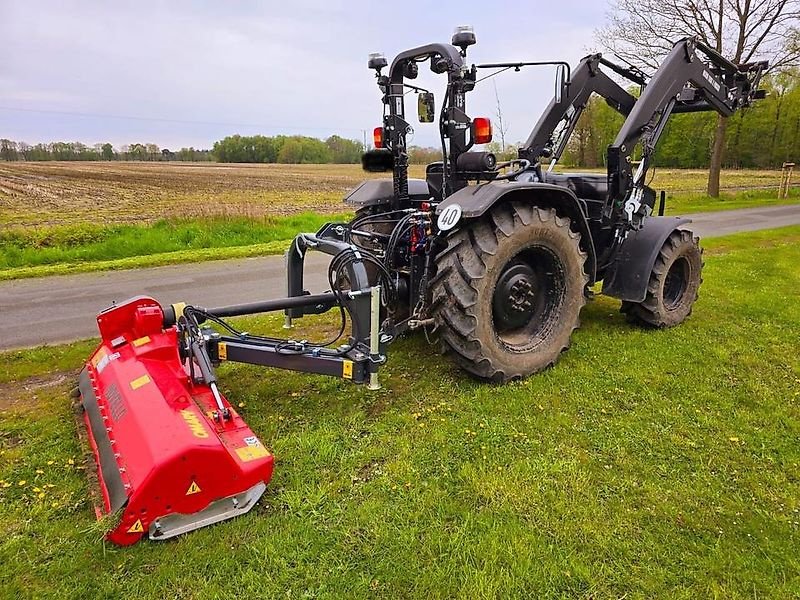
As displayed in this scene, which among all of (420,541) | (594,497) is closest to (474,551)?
(420,541)

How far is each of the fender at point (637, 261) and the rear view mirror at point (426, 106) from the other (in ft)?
6.75

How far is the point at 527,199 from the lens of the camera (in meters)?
4.01

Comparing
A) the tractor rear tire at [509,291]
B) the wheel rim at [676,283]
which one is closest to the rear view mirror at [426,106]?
the tractor rear tire at [509,291]

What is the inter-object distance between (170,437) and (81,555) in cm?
55

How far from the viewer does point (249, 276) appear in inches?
303

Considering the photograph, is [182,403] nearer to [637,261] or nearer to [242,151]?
[637,261]

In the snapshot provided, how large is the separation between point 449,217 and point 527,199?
765mm

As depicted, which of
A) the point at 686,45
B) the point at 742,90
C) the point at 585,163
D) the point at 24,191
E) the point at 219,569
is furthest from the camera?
the point at 24,191

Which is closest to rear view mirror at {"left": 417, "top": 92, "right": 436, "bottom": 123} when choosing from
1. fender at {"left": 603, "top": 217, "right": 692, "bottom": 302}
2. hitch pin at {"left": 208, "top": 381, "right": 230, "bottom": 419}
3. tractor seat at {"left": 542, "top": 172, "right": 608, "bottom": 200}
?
tractor seat at {"left": 542, "top": 172, "right": 608, "bottom": 200}

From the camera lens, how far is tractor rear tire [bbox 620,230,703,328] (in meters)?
4.93

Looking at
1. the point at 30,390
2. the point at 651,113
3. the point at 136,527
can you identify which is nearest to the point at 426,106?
the point at 651,113

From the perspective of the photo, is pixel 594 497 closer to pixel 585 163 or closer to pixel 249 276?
pixel 249 276

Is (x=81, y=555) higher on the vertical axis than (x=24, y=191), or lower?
lower

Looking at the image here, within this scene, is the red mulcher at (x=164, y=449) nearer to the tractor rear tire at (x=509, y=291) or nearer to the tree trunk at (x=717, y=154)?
the tractor rear tire at (x=509, y=291)
